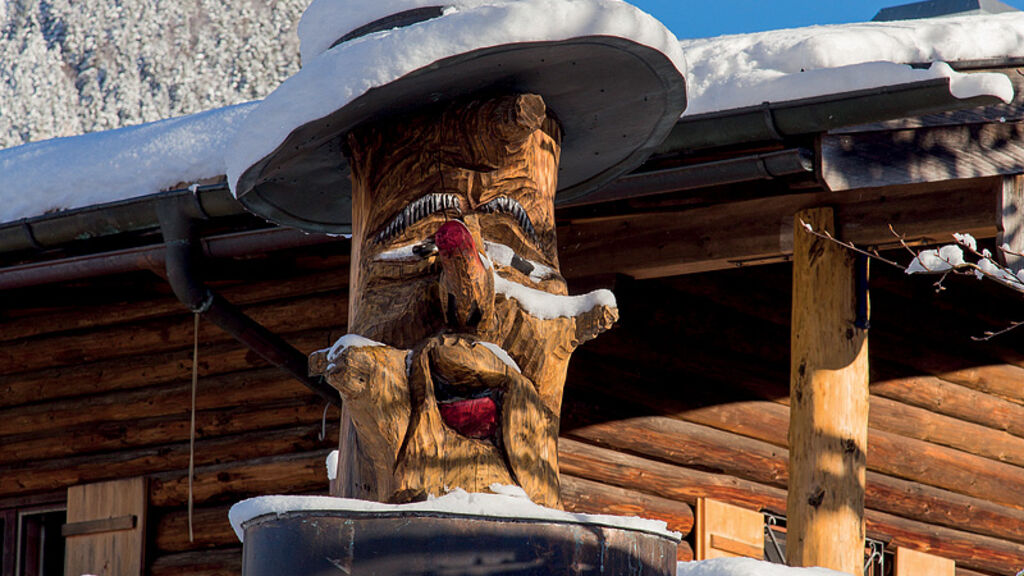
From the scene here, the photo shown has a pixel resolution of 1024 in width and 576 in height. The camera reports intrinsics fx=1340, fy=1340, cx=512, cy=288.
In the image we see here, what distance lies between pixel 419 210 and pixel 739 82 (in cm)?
238

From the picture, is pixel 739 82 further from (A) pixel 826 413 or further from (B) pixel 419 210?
(B) pixel 419 210

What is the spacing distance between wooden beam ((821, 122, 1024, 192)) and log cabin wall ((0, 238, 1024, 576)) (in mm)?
1656

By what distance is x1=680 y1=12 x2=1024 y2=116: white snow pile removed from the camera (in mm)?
4988

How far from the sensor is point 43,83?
71.2 meters

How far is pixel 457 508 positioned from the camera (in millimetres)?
2643

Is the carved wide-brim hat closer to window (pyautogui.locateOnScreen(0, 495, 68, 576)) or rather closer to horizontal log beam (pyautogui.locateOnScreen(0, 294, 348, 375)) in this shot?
horizontal log beam (pyautogui.locateOnScreen(0, 294, 348, 375))

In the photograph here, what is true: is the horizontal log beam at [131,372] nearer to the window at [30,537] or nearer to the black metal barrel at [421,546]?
the window at [30,537]

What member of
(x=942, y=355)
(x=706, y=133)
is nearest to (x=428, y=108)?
(x=706, y=133)

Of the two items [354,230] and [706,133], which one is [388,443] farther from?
[706,133]

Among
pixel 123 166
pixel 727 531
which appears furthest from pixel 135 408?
pixel 727 531

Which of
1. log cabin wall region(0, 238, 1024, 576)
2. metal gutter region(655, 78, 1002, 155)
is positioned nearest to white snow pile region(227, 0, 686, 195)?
metal gutter region(655, 78, 1002, 155)

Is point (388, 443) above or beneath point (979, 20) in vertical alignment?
beneath

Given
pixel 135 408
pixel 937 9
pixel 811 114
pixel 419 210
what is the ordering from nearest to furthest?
1. pixel 419 210
2. pixel 811 114
3. pixel 135 408
4. pixel 937 9

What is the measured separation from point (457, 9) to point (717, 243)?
9.56ft
